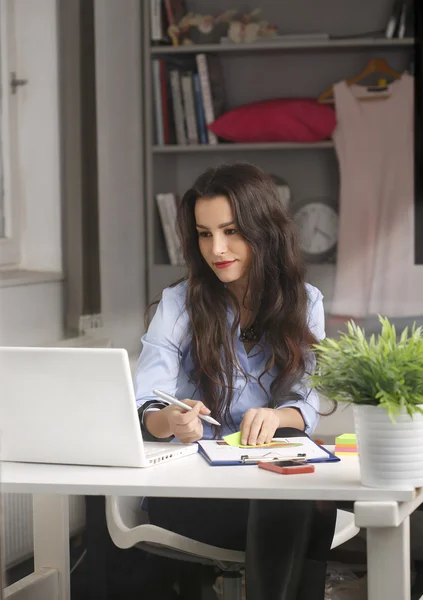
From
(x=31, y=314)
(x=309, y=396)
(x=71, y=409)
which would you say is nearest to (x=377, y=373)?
(x=71, y=409)

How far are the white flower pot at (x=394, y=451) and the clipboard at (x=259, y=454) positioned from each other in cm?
17

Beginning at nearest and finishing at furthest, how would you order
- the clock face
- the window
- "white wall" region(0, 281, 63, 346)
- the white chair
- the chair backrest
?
the white chair
the chair backrest
"white wall" region(0, 281, 63, 346)
the window
the clock face

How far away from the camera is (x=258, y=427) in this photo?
144 centimetres

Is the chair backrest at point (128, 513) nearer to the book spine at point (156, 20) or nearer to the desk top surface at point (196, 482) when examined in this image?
the desk top surface at point (196, 482)

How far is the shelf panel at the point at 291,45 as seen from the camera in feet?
10.2

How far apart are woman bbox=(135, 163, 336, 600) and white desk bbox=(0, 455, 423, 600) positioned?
276mm

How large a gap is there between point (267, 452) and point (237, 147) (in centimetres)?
199

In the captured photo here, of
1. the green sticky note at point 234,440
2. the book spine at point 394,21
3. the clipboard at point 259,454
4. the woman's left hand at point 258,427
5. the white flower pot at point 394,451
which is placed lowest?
the green sticky note at point 234,440

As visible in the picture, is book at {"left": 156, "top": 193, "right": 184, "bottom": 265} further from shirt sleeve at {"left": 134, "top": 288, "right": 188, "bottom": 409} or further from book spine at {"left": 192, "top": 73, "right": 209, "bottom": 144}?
shirt sleeve at {"left": 134, "top": 288, "right": 188, "bottom": 409}

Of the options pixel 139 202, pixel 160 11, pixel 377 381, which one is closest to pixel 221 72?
pixel 160 11

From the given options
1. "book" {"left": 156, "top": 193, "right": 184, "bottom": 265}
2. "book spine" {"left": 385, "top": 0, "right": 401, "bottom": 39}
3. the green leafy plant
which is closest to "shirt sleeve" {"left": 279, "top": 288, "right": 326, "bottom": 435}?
the green leafy plant

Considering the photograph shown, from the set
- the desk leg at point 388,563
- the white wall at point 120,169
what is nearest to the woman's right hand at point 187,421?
the desk leg at point 388,563

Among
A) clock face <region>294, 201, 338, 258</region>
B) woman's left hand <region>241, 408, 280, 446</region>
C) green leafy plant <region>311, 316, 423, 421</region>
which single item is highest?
clock face <region>294, 201, 338, 258</region>

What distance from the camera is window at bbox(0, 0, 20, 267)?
2.84 meters
